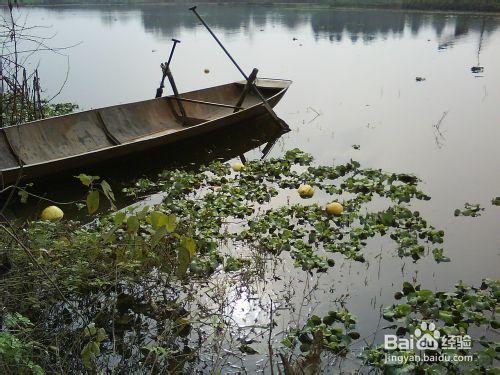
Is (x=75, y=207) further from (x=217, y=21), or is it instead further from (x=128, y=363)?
(x=217, y=21)

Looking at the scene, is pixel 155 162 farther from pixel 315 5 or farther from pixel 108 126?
pixel 315 5

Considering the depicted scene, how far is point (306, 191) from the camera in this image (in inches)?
245

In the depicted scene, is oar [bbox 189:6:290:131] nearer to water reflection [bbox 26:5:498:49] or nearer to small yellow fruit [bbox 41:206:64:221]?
small yellow fruit [bbox 41:206:64:221]

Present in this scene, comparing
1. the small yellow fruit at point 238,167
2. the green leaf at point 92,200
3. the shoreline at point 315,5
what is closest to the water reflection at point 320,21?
the shoreline at point 315,5

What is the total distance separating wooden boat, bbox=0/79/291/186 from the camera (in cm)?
580

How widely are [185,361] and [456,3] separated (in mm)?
28264

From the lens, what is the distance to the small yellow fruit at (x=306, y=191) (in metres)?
6.23

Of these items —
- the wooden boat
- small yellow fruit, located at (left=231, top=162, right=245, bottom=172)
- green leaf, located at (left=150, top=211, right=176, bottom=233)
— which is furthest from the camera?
small yellow fruit, located at (left=231, top=162, right=245, bottom=172)

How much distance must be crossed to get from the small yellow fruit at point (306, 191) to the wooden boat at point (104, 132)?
64.8 inches

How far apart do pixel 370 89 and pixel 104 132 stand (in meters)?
7.19

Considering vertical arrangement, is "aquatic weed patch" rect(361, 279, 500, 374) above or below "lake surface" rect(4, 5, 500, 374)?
above

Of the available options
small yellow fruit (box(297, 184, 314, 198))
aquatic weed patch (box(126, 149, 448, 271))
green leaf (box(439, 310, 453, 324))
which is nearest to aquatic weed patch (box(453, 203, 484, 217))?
aquatic weed patch (box(126, 149, 448, 271))

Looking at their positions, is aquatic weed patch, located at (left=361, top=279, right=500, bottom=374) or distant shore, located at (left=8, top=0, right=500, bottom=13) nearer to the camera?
aquatic weed patch, located at (left=361, top=279, right=500, bottom=374)

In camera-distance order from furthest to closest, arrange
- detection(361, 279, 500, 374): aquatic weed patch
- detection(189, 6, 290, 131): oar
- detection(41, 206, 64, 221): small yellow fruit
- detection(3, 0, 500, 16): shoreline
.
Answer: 1. detection(3, 0, 500, 16): shoreline
2. detection(189, 6, 290, 131): oar
3. detection(41, 206, 64, 221): small yellow fruit
4. detection(361, 279, 500, 374): aquatic weed patch
